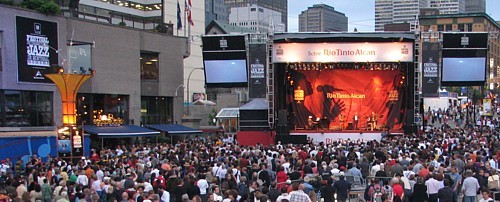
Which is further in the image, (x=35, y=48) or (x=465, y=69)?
(x=465, y=69)

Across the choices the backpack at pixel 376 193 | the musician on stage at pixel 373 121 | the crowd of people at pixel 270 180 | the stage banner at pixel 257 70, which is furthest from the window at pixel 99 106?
the backpack at pixel 376 193

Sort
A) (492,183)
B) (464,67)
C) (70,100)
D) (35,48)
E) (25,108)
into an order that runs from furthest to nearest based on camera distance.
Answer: (464,67) → (25,108) → (35,48) → (70,100) → (492,183)

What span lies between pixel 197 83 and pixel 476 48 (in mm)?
47609

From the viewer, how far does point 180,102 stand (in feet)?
152

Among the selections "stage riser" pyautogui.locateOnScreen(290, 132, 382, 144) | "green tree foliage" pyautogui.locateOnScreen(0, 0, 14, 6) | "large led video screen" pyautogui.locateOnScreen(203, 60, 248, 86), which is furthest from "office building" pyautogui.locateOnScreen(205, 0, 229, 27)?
"green tree foliage" pyautogui.locateOnScreen(0, 0, 14, 6)

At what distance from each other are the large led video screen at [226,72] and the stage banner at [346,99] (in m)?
3.94

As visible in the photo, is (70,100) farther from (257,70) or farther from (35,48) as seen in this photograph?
(257,70)

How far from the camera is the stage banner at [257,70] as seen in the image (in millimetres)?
36219

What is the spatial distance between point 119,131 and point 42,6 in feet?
26.2

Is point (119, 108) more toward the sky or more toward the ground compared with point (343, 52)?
more toward the ground

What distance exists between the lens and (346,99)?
40625 mm

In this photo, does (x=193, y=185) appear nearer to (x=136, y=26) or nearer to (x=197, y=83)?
(x=136, y=26)

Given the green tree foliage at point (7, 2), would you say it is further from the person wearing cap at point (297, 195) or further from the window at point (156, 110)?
the person wearing cap at point (297, 195)

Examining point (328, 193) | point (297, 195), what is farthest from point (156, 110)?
point (297, 195)
